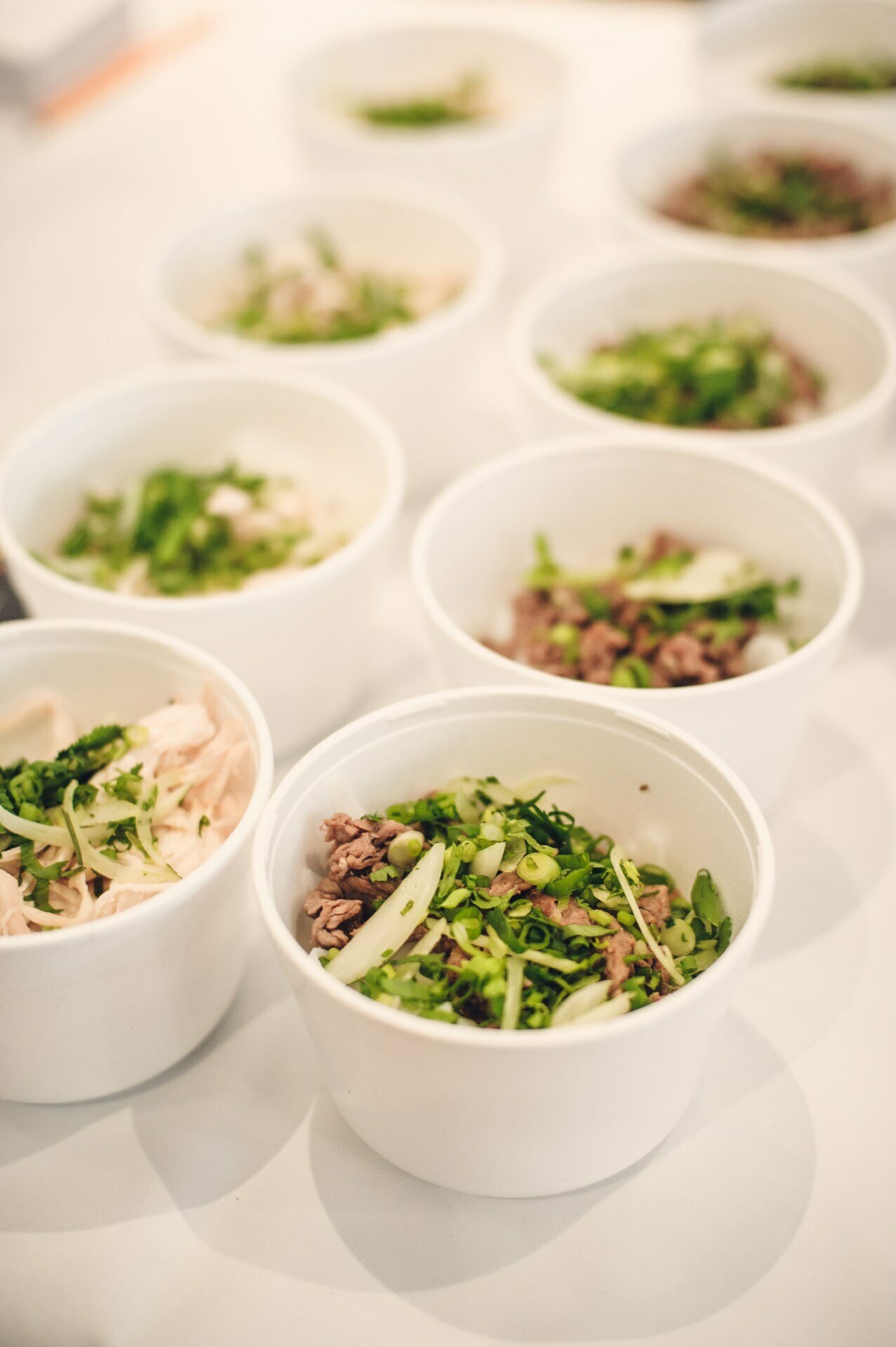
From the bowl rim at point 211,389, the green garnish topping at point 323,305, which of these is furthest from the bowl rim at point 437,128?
the bowl rim at point 211,389

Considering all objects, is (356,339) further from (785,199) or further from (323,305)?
(785,199)

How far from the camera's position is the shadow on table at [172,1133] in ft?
3.80

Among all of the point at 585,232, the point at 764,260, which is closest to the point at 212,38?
the point at 585,232

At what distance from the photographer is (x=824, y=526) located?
1.54 meters

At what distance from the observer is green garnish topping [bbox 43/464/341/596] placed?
1656mm

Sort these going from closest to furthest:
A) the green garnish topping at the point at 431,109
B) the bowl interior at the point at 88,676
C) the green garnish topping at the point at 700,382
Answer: the bowl interior at the point at 88,676, the green garnish topping at the point at 700,382, the green garnish topping at the point at 431,109

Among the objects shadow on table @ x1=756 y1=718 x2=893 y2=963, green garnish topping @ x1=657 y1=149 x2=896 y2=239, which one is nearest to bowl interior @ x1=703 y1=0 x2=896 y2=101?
green garnish topping @ x1=657 y1=149 x2=896 y2=239

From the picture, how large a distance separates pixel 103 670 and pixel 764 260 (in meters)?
1.37

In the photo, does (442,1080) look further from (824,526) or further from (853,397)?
(853,397)

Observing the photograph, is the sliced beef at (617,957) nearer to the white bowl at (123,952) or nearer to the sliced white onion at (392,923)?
the sliced white onion at (392,923)

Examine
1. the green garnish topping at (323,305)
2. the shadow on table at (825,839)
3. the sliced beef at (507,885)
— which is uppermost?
the green garnish topping at (323,305)

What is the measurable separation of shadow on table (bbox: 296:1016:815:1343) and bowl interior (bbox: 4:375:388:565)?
0.91 m

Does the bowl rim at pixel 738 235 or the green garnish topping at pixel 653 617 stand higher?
the bowl rim at pixel 738 235

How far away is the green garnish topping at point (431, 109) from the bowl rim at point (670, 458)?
48.7 inches
